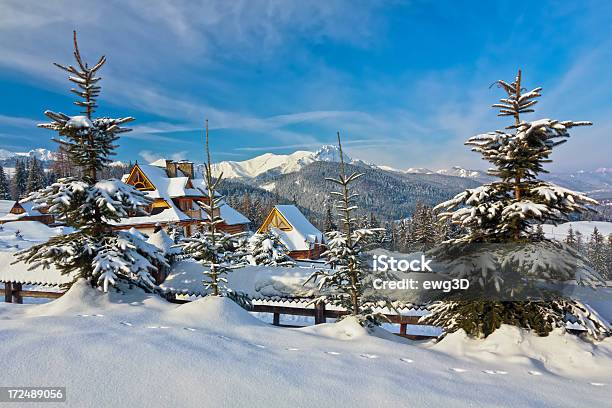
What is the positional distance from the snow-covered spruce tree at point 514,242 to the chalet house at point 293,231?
957 inches

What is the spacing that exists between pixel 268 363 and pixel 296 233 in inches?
1097

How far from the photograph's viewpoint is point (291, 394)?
363cm

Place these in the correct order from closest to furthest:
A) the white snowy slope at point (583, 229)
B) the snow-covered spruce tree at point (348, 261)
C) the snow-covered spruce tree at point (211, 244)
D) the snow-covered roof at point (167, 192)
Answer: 1. the snow-covered spruce tree at point (348, 261)
2. the snow-covered spruce tree at point (211, 244)
3. the snow-covered roof at point (167, 192)
4. the white snowy slope at point (583, 229)

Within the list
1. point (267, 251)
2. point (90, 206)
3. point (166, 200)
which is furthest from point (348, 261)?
point (166, 200)

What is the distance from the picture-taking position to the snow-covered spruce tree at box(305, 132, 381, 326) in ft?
23.8

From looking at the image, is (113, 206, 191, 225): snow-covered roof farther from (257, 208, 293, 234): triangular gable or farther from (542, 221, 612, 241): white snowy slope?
(542, 221, 612, 241): white snowy slope

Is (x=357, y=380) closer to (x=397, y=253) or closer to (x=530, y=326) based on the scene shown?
(x=397, y=253)

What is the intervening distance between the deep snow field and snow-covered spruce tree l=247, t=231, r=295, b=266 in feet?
34.3

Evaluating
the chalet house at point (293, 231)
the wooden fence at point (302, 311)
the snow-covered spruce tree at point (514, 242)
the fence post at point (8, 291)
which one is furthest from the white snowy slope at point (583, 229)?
the fence post at point (8, 291)

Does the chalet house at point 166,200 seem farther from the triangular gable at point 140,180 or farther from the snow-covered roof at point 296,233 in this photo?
the snow-covered roof at point 296,233

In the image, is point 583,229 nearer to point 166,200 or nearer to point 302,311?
point 166,200

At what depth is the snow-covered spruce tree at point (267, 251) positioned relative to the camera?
17.7 m

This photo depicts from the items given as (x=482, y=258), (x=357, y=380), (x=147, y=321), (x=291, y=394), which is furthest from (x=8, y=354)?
(x=482, y=258)

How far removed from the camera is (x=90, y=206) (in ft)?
27.7
